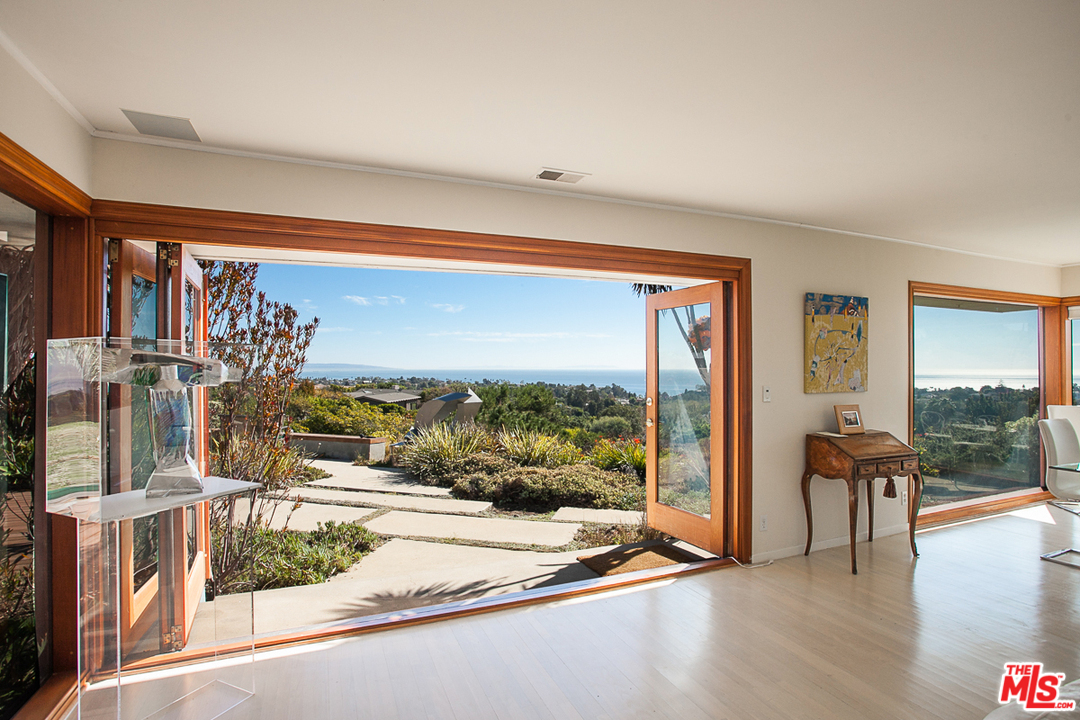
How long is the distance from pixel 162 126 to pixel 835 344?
421cm

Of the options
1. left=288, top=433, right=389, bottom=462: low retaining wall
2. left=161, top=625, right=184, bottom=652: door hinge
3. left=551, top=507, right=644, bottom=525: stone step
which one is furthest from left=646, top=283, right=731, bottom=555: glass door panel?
left=288, top=433, right=389, bottom=462: low retaining wall

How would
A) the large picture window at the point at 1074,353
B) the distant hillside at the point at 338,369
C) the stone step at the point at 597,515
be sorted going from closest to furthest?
the stone step at the point at 597,515
the large picture window at the point at 1074,353
the distant hillside at the point at 338,369

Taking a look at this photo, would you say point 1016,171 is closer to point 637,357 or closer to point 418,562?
point 418,562

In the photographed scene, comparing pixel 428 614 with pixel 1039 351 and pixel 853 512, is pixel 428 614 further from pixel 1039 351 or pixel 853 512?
pixel 1039 351

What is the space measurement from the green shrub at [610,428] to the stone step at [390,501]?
6.55ft

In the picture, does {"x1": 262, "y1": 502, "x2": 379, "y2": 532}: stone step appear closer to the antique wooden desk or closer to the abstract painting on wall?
the antique wooden desk

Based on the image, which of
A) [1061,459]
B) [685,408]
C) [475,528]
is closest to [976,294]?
[1061,459]

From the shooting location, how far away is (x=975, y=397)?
210 inches

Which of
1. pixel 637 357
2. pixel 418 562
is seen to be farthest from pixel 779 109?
pixel 637 357

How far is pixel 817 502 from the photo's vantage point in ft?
13.4

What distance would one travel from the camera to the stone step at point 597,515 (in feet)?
17.6

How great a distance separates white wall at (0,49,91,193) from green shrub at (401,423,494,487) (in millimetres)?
4487

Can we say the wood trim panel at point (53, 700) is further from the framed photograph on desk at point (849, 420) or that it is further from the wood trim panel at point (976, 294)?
the wood trim panel at point (976, 294)

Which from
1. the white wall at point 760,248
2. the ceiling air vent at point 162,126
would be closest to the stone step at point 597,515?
the white wall at point 760,248
